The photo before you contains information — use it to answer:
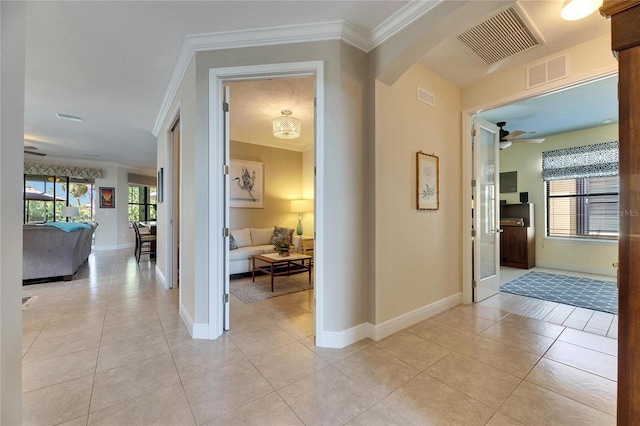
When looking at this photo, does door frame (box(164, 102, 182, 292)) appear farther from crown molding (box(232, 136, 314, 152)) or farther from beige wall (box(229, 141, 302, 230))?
crown molding (box(232, 136, 314, 152))

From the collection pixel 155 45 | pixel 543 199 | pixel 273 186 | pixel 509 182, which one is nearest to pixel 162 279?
pixel 273 186

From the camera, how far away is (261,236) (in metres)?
5.30

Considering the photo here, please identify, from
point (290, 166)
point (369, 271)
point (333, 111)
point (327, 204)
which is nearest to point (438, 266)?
point (369, 271)

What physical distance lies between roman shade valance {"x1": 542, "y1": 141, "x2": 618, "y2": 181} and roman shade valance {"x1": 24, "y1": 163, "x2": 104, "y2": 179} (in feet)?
37.0

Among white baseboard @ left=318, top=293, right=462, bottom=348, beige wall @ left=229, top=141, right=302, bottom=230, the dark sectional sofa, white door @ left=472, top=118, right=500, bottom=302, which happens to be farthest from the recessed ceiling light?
white door @ left=472, top=118, right=500, bottom=302

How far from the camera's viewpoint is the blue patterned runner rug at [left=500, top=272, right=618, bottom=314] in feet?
10.8

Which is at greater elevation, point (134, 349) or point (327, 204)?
point (327, 204)

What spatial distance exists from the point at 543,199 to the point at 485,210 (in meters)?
3.11

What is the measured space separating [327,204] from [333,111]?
76cm

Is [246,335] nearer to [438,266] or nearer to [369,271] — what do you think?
[369,271]

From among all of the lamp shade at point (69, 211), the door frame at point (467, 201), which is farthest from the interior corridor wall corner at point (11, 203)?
the lamp shade at point (69, 211)

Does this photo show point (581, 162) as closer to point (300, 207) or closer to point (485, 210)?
point (485, 210)

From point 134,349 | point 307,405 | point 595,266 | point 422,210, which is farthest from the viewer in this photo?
point 595,266

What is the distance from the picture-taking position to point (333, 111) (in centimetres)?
218
